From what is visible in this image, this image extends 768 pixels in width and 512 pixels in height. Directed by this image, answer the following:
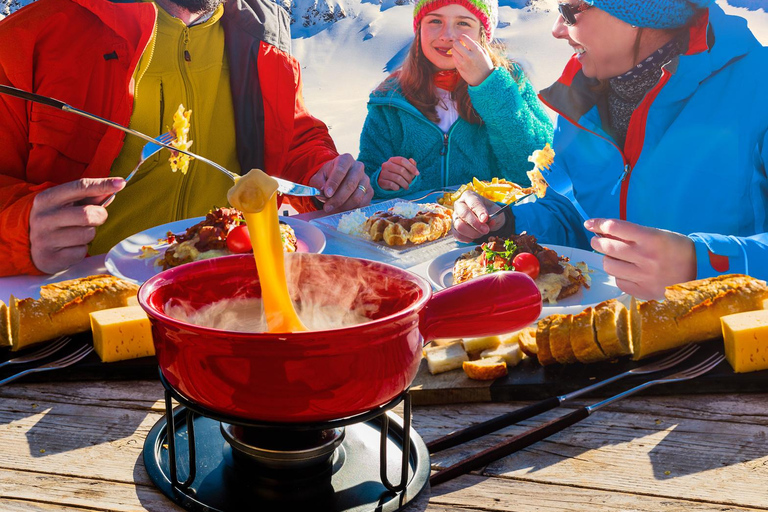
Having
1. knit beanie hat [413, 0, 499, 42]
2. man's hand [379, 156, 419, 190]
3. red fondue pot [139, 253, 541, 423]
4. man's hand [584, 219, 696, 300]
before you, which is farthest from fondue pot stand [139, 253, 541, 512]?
knit beanie hat [413, 0, 499, 42]

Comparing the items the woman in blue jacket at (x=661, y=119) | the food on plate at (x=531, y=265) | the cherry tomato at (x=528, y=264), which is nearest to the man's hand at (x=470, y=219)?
the woman in blue jacket at (x=661, y=119)

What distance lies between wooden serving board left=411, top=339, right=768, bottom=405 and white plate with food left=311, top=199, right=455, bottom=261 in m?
1.11

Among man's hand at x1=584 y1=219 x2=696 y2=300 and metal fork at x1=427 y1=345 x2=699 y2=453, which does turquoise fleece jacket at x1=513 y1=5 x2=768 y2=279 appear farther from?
metal fork at x1=427 y1=345 x2=699 y2=453

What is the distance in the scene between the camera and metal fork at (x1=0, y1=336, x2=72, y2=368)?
0.97 meters

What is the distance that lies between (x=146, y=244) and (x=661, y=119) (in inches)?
69.7

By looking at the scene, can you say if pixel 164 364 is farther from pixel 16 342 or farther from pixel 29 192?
pixel 29 192

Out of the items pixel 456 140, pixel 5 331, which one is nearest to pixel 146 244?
pixel 5 331

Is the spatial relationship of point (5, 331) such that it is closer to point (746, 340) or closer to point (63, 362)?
point (63, 362)

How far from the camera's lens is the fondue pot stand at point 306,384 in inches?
22.3

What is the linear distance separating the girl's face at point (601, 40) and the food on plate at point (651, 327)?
4.63 feet

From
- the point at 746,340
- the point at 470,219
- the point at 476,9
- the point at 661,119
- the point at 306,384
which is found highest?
the point at 476,9

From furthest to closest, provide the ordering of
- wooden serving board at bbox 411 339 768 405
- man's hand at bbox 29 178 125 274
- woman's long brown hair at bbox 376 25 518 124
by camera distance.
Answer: woman's long brown hair at bbox 376 25 518 124
man's hand at bbox 29 178 125 274
wooden serving board at bbox 411 339 768 405

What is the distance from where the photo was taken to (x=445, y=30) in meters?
3.55

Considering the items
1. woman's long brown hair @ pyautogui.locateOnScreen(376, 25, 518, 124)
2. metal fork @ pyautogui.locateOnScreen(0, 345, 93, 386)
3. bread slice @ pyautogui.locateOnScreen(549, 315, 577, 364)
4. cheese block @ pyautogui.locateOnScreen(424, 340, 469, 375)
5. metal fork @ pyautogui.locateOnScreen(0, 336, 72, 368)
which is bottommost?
metal fork @ pyautogui.locateOnScreen(0, 336, 72, 368)
